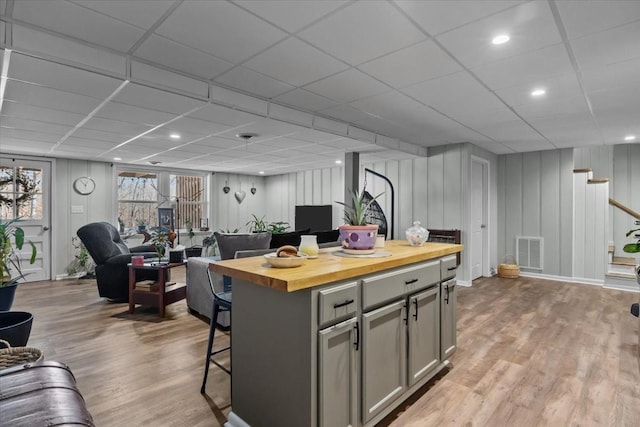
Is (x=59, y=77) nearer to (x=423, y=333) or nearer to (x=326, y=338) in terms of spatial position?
(x=326, y=338)

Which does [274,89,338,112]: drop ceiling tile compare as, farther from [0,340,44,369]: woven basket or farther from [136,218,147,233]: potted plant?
[136,218,147,233]: potted plant

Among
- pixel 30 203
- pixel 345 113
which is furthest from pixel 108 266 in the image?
pixel 345 113

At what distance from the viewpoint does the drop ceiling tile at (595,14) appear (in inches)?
72.2

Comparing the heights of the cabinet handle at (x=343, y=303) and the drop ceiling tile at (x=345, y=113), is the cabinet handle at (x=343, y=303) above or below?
below

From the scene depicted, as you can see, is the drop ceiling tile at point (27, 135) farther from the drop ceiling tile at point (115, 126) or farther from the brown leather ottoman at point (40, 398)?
the brown leather ottoman at point (40, 398)

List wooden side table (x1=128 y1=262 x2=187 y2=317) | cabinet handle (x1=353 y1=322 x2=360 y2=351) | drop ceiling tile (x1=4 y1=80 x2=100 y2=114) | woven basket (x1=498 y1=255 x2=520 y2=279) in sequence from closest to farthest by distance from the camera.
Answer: cabinet handle (x1=353 y1=322 x2=360 y2=351)
drop ceiling tile (x1=4 y1=80 x2=100 y2=114)
wooden side table (x1=128 y1=262 x2=187 y2=317)
woven basket (x1=498 y1=255 x2=520 y2=279)

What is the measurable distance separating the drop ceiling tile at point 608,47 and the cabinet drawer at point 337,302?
2219 mm

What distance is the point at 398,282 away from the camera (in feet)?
6.72

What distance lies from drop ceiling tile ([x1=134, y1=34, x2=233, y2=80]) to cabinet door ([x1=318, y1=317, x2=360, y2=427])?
2.10m

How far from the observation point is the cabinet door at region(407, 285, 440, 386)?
Result: 218 cm

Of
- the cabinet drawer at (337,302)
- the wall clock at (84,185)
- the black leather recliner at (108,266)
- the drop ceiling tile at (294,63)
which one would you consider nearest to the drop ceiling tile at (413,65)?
the drop ceiling tile at (294,63)

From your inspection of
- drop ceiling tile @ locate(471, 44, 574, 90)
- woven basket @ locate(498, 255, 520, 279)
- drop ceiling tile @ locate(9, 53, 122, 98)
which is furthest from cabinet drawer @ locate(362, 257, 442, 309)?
woven basket @ locate(498, 255, 520, 279)

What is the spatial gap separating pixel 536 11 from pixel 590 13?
309 millimetres

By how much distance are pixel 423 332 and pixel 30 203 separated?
6.99m
